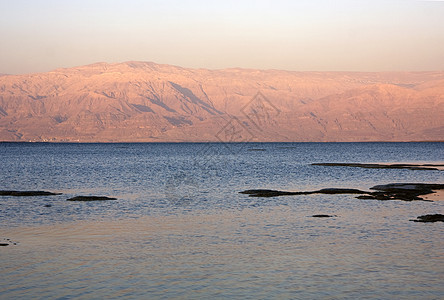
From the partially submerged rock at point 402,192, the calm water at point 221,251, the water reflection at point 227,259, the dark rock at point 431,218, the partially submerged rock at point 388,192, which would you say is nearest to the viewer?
the water reflection at point 227,259

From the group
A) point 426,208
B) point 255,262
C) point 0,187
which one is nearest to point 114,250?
point 255,262

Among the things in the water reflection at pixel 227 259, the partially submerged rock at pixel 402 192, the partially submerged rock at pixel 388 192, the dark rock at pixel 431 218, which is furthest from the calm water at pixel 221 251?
the partially submerged rock at pixel 388 192

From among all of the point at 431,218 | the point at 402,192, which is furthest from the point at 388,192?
the point at 431,218

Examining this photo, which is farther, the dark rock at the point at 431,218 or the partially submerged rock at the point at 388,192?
the partially submerged rock at the point at 388,192

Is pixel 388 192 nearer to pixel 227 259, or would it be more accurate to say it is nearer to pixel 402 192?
pixel 402 192

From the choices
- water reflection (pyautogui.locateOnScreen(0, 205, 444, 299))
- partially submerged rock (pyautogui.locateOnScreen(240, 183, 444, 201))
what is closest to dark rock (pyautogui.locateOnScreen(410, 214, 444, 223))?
water reflection (pyautogui.locateOnScreen(0, 205, 444, 299))

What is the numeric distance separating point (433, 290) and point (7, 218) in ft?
102

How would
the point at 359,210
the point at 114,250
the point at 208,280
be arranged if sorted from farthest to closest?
the point at 359,210 → the point at 114,250 → the point at 208,280

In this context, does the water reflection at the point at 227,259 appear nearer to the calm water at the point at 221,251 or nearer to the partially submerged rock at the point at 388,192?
the calm water at the point at 221,251

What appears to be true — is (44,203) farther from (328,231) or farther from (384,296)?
(384,296)

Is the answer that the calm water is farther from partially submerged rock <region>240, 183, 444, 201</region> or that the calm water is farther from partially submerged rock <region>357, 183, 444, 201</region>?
partially submerged rock <region>240, 183, 444, 201</region>

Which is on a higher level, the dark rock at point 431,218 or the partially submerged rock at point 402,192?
the dark rock at point 431,218

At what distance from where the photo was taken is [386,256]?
92.9 feet

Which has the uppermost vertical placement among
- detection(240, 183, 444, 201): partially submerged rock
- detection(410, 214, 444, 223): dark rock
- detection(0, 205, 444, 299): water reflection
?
detection(410, 214, 444, 223): dark rock
